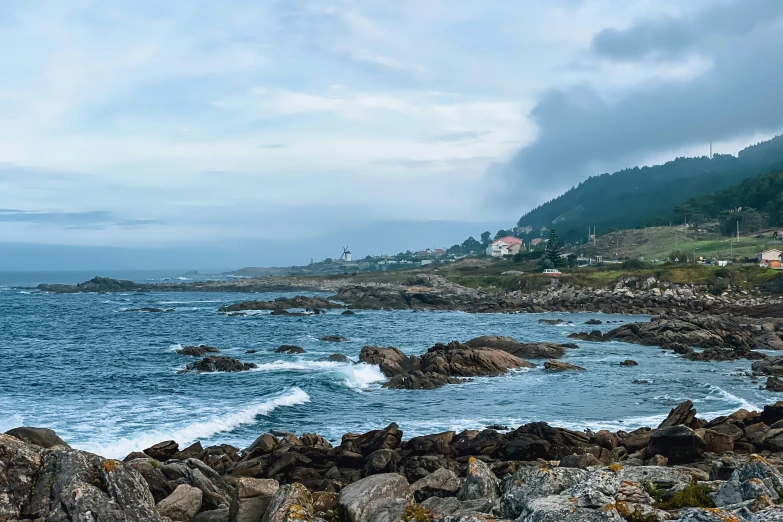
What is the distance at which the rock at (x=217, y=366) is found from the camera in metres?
47.7

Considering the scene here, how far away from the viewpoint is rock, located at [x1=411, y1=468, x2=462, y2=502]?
1477 cm

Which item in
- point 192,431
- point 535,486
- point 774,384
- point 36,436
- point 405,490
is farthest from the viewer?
point 774,384

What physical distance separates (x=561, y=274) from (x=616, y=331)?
202 feet

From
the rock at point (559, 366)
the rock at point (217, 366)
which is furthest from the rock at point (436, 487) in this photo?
the rock at point (217, 366)

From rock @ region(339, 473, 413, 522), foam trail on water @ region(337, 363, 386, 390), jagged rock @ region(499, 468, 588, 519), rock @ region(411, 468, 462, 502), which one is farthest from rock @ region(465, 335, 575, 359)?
jagged rock @ region(499, 468, 588, 519)

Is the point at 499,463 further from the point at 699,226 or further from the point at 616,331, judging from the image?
the point at 699,226

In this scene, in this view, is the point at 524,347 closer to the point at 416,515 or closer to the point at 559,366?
the point at 559,366

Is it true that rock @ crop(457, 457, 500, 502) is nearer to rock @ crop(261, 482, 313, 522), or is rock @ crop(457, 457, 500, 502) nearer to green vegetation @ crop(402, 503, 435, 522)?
green vegetation @ crop(402, 503, 435, 522)

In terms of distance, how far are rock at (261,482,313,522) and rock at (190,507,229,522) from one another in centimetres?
129

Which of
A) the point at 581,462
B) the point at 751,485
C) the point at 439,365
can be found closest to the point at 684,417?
the point at 581,462

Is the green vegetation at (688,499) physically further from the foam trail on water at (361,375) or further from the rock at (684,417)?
the foam trail on water at (361,375)

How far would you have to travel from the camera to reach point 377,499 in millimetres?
11945

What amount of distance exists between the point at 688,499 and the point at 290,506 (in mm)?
6463

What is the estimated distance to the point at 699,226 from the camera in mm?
178250
